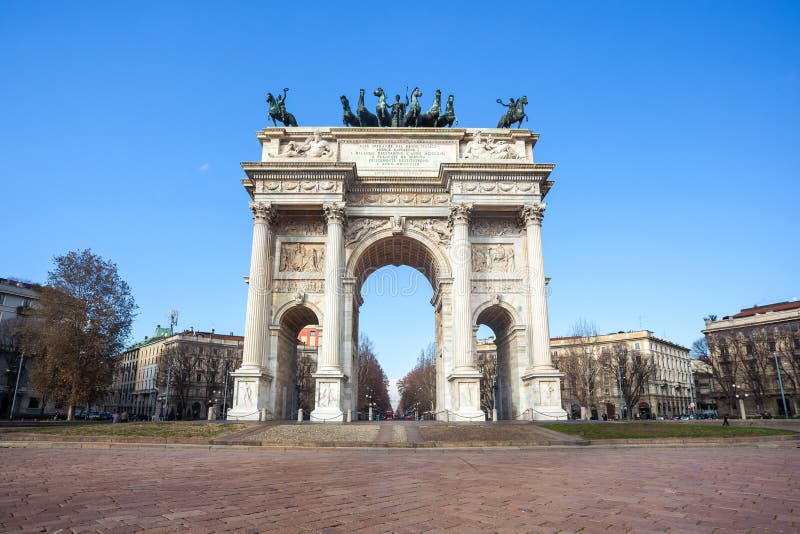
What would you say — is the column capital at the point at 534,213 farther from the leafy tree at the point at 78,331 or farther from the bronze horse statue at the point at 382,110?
the leafy tree at the point at 78,331

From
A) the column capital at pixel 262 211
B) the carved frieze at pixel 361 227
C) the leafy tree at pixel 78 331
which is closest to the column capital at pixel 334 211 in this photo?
the carved frieze at pixel 361 227

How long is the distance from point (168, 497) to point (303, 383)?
219 ft

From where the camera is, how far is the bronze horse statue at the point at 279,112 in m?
32.7

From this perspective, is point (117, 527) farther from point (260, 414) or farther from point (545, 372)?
point (545, 372)

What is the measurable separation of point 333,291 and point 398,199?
7.24 m

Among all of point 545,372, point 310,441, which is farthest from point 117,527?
point 545,372

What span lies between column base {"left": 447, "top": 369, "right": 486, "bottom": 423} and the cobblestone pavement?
15950 millimetres

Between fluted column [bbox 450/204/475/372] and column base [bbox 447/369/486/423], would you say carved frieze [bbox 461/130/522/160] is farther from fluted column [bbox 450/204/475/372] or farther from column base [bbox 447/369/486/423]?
column base [bbox 447/369/486/423]

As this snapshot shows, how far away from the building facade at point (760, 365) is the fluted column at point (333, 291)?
48511 millimetres

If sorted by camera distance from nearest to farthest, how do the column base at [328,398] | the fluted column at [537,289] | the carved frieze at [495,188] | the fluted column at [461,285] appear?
the column base at [328,398] < the fluted column at [461,285] < the fluted column at [537,289] < the carved frieze at [495,188]

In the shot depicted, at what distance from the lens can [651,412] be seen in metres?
75.4

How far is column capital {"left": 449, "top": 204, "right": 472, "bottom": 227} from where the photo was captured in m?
29.4

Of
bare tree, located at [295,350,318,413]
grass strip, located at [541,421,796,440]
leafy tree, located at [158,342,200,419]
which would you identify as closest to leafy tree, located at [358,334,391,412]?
bare tree, located at [295,350,318,413]

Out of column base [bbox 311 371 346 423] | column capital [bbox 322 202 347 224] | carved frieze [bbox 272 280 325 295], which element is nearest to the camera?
column base [bbox 311 371 346 423]
